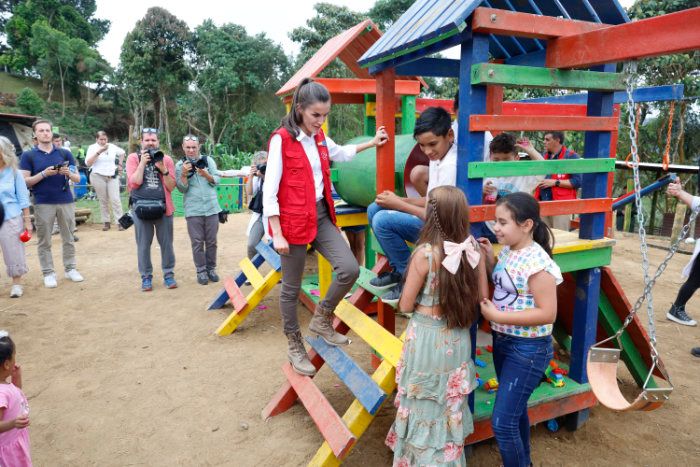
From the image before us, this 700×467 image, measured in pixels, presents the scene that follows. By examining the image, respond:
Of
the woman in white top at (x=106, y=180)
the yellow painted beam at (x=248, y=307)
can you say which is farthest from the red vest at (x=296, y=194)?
the woman in white top at (x=106, y=180)

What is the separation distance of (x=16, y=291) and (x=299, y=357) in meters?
4.70

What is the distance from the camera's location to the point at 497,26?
2.27m

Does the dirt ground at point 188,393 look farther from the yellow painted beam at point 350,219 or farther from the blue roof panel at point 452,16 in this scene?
the blue roof panel at point 452,16

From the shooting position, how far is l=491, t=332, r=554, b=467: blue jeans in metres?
2.20

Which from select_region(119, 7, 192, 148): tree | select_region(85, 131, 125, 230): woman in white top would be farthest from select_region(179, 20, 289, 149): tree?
select_region(85, 131, 125, 230): woman in white top

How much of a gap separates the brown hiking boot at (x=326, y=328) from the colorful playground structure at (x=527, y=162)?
0.07m

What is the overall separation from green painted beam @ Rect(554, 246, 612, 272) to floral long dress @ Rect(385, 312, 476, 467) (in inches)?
31.7

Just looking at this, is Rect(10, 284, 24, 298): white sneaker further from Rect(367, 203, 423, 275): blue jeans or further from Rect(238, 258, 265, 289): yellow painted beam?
Rect(367, 203, 423, 275): blue jeans

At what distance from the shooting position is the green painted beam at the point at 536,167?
2421 mm

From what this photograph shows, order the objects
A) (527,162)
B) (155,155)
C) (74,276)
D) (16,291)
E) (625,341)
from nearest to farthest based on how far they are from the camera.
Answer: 1. (527,162)
2. (625,341)
3. (155,155)
4. (16,291)
5. (74,276)

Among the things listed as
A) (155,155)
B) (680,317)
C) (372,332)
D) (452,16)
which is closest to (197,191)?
(155,155)

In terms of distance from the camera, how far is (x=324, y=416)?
2.65m

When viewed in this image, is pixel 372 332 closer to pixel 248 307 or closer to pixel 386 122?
pixel 386 122

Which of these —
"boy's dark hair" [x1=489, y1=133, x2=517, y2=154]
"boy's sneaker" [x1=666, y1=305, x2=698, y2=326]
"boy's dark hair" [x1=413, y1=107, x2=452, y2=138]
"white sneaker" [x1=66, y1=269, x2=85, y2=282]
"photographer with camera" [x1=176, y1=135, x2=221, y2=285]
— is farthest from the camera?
"white sneaker" [x1=66, y1=269, x2=85, y2=282]
